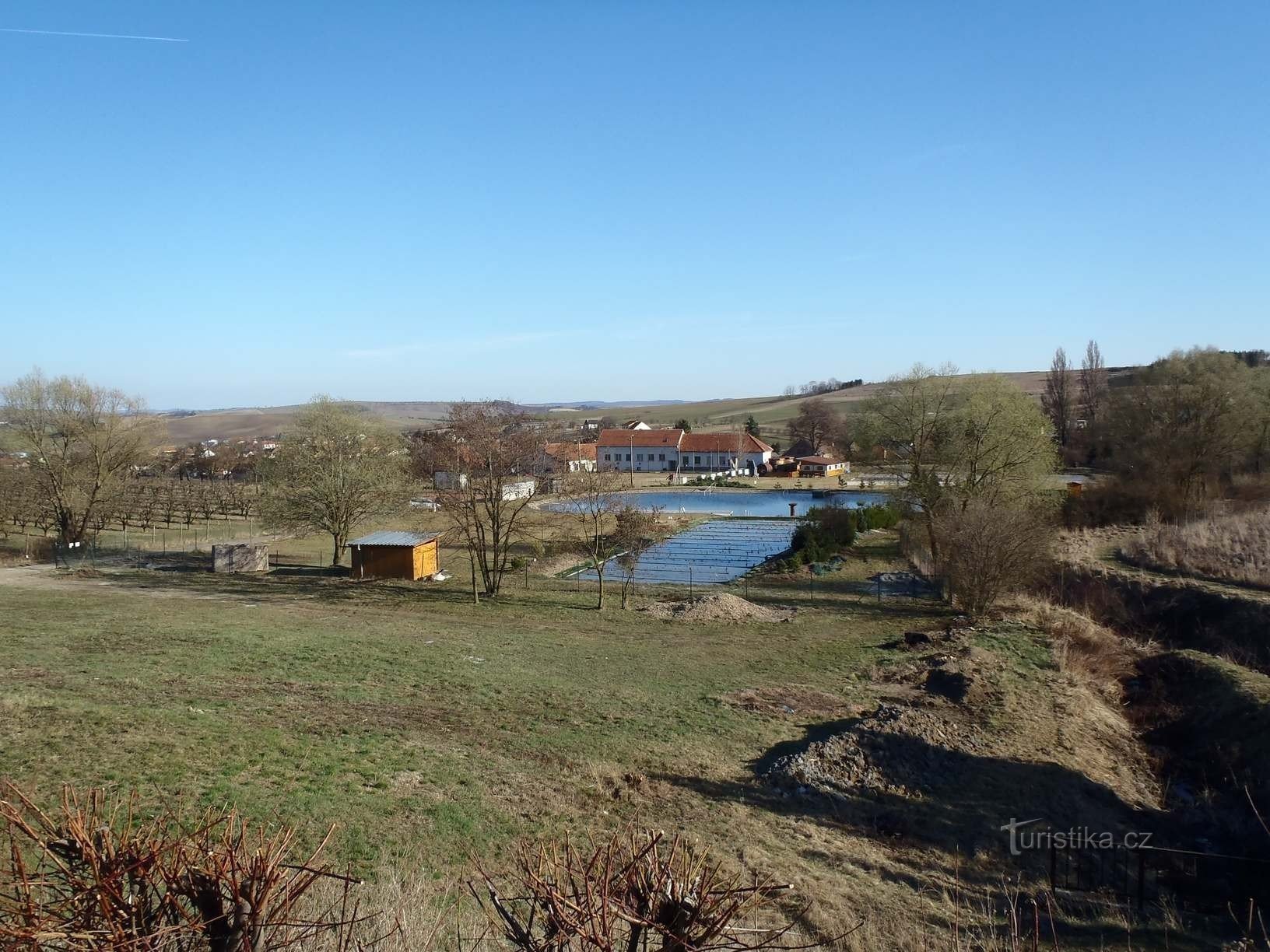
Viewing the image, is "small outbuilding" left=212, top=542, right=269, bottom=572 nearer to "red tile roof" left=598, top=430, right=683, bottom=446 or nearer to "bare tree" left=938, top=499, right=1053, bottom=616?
"bare tree" left=938, top=499, right=1053, bottom=616

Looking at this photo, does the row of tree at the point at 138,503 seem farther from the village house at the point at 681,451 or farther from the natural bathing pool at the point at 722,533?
the village house at the point at 681,451

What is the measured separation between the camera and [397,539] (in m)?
28.4

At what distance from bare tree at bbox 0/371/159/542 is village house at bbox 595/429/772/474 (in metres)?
48.5

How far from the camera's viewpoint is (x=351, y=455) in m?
30.1

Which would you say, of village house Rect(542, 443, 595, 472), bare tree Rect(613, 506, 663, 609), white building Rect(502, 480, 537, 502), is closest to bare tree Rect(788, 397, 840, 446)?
village house Rect(542, 443, 595, 472)

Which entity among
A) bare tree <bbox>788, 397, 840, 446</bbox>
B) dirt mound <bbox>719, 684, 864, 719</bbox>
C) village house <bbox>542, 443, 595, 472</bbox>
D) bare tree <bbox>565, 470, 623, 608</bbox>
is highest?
bare tree <bbox>788, 397, 840, 446</bbox>

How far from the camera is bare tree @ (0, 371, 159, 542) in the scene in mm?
33062

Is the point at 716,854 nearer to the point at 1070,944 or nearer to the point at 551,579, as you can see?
the point at 1070,944

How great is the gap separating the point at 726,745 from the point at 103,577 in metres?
24.3

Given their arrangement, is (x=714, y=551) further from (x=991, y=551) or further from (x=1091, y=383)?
(x=1091, y=383)

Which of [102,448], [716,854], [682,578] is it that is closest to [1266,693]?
[716,854]

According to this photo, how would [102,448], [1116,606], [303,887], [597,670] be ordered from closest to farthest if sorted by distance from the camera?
1. [303,887]
2. [597,670]
3. [1116,606]
4. [102,448]

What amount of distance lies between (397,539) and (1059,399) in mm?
64549

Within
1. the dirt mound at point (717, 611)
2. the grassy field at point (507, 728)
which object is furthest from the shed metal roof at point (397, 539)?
the dirt mound at point (717, 611)
